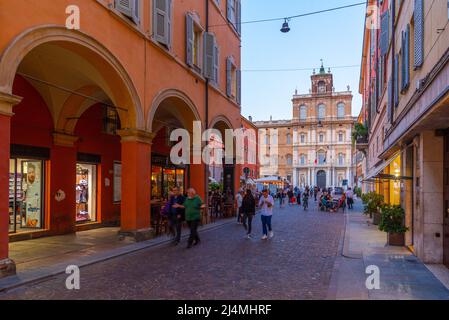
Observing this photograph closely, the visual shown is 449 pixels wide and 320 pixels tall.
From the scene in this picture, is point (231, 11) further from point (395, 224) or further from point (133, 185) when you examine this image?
point (395, 224)

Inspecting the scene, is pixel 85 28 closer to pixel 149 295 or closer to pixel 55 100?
pixel 55 100

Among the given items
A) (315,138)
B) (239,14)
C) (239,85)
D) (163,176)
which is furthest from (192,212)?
(315,138)

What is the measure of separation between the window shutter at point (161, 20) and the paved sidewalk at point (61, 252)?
6314mm

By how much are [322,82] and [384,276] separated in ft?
291

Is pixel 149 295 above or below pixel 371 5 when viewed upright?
below

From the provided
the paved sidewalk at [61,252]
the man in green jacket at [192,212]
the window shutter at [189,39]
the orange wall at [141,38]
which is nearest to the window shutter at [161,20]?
the orange wall at [141,38]

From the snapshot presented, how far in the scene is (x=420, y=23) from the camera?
7.95m

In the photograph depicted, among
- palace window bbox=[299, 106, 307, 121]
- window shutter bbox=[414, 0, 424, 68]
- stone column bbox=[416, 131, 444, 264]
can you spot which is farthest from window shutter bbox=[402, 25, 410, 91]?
palace window bbox=[299, 106, 307, 121]

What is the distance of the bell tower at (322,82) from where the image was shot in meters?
91.1

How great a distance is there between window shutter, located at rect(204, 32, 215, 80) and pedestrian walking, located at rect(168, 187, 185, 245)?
22.3 ft

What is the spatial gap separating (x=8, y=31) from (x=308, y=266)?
24.4 feet

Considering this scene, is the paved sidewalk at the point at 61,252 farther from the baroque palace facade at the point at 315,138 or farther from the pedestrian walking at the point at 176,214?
the baroque palace facade at the point at 315,138

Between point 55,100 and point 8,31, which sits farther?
point 55,100
